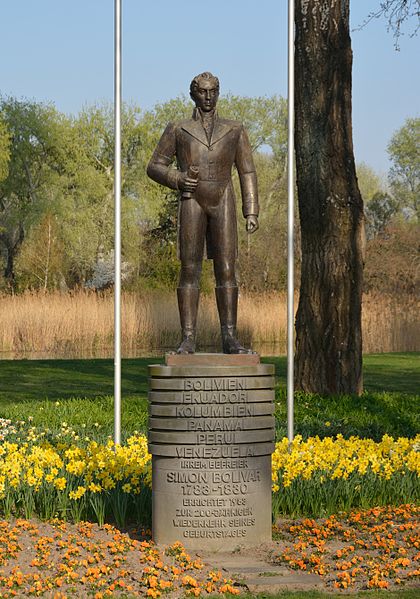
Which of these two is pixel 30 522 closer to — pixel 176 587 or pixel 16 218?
pixel 176 587

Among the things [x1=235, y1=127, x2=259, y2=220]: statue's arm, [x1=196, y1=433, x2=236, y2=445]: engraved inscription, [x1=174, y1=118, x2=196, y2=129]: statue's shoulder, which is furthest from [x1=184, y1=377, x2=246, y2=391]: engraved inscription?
[x1=174, y1=118, x2=196, y2=129]: statue's shoulder

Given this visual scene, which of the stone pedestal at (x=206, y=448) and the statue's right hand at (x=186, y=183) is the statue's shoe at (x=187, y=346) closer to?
the stone pedestal at (x=206, y=448)

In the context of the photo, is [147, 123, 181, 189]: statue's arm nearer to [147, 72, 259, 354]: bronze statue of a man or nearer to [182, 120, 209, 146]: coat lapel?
[147, 72, 259, 354]: bronze statue of a man

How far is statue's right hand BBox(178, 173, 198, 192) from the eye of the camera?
699cm

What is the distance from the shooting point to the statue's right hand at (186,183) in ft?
22.9

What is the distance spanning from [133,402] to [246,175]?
6906mm

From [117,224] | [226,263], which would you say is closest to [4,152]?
[117,224]

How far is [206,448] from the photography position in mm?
6676

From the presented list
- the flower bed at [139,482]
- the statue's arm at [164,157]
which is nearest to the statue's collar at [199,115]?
the statue's arm at [164,157]

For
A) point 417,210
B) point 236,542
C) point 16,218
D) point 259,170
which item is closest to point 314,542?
point 236,542

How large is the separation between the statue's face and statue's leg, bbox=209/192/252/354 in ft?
1.95

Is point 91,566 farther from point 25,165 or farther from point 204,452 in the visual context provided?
point 25,165

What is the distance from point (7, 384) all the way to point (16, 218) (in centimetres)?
3075

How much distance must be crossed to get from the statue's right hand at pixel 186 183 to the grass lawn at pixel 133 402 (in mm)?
4059
